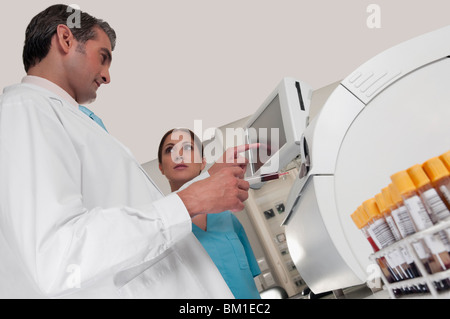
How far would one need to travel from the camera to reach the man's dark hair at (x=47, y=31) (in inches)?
44.1

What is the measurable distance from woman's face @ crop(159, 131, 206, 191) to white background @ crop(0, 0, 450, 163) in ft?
1.57

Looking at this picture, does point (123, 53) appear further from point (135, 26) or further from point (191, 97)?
point (191, 97)

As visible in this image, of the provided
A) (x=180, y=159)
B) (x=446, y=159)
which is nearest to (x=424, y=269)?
(x=446, y=159)

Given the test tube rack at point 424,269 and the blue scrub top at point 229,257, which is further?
the blue scrub top at point 229,257

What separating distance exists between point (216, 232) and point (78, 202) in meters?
1.00

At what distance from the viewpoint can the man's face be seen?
1098mm

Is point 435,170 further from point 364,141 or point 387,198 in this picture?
point 364,141

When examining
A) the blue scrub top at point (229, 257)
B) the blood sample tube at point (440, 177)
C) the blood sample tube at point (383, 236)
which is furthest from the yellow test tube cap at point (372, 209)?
the blue scrub top at point (229, 257)

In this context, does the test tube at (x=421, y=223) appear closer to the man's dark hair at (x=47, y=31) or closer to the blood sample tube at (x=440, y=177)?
the blood sample tube at (x=440, y=177)

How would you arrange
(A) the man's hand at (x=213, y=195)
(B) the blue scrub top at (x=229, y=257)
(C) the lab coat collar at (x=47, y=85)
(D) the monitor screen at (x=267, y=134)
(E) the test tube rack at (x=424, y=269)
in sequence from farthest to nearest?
1. (B) the blue scrub top at (x=229, y=257)
2. (D) the monitor screen at (x=267, y=134)
3. (C) the lab coat collar at (x=47, y=85)
4. (A) the man's hand at (x=213, y=195)
5. (E) the test tube rack at (x=424, y=269)

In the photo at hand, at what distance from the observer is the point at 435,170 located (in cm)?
56

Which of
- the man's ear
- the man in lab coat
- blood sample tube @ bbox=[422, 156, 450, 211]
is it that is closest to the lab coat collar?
the man in lab coat

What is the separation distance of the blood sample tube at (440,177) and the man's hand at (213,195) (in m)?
0.45

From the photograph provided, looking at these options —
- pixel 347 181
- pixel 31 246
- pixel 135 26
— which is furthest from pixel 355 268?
pixel 135 26
